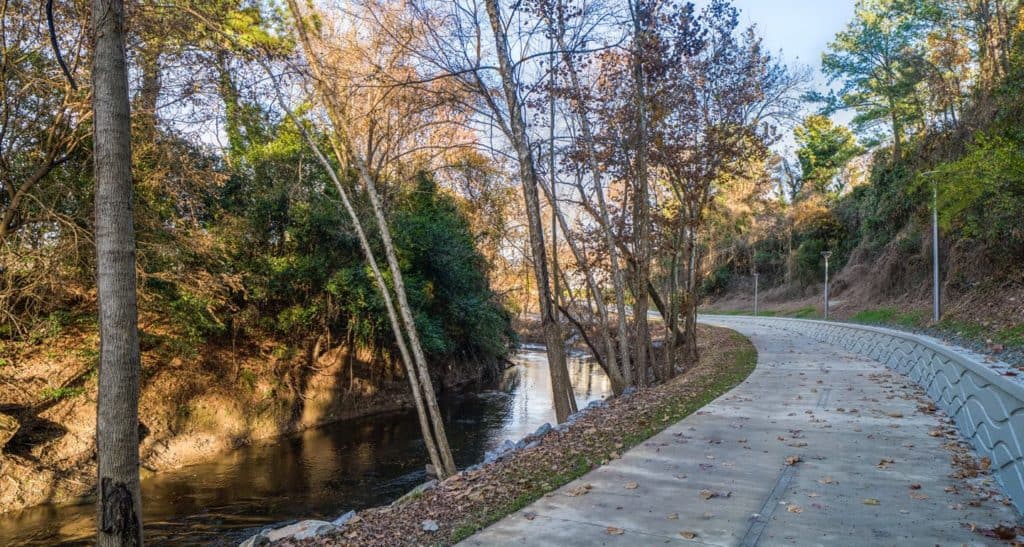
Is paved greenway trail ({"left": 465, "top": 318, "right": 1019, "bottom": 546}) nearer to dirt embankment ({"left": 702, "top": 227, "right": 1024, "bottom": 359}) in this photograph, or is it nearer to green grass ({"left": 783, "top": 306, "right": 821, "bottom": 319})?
dirt embankment ({"left": 702, "top": 227, "right": 1024, "bottom": 359})

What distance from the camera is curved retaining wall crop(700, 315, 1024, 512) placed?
16.0 feet

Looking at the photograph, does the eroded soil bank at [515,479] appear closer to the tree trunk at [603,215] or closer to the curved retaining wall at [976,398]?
the tree trunk at [603,215]

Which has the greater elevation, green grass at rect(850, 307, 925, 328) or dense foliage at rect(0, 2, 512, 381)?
dense foliage at rect(0, 2, 512, 381)

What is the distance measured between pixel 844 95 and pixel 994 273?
1933 centimetres

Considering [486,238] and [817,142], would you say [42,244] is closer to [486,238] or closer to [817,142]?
[486,238]

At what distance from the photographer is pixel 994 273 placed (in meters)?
18.0

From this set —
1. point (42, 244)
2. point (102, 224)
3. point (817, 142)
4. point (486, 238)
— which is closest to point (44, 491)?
point (42, 244)

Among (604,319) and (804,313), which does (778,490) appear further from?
(804,313)

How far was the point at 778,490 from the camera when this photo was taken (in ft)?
17.5

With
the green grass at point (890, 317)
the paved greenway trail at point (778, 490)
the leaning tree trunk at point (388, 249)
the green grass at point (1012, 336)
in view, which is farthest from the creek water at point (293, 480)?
the green grass at point (890, 317)

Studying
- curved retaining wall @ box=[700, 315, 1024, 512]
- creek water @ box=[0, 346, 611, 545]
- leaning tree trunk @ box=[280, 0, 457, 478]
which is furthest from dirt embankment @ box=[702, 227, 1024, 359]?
creek water @ box=[0, 346, 611, 545]

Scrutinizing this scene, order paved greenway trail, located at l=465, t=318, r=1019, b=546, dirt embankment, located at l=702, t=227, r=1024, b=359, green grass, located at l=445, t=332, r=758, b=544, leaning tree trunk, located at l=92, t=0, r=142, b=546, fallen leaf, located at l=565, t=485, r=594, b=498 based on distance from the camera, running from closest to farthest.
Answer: paved greenway trail, located at l=465, t=318, r=1019, b=546
leaning tree trunk, located at l=92, t=0, r=142, b=546
green grass, located at l=445, t=332, r=758, b=544
fallen leaf, located at l=565, t=485, r=594, b=498
dirt embankment, located at l=702, t=227, r=1024, b=359

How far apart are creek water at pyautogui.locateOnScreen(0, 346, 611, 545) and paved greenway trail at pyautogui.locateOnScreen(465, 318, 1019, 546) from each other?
626 cm

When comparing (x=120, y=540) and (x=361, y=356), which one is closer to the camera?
(x=120, y=540)
